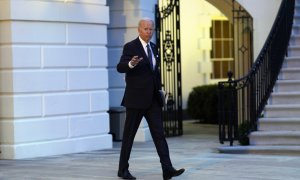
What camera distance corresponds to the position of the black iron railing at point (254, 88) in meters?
12.7

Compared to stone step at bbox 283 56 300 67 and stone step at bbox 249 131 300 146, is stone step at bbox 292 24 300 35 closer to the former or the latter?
stone step at bbox 283 56 300 67

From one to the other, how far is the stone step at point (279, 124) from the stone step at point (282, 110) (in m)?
0.19

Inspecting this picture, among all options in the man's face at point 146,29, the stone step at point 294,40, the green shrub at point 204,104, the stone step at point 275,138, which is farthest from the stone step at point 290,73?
the green shrub at point 204,104

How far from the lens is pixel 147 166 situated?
1080 cm

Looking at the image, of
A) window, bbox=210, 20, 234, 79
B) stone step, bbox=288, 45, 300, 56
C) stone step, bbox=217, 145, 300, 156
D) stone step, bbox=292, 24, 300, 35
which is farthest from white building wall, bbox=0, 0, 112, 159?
window, bbox=210, 20, 234, 79

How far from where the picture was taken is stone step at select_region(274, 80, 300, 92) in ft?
44.1

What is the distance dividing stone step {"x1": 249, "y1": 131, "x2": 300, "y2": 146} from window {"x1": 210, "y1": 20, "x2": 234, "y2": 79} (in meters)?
10.3

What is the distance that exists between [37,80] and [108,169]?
2.20 m

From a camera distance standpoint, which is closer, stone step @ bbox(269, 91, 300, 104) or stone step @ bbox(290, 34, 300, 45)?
stone step @ bbox(269, 91, 300, 104)

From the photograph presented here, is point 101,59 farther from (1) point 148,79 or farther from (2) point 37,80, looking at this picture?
(1) point 148,79

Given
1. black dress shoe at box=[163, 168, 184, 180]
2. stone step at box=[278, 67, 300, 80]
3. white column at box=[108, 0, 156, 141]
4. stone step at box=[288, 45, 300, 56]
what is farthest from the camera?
stone step at box=[288, 45, 300, 56]

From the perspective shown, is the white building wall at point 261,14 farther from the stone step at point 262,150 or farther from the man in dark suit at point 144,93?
the man in dark suit at point 144,93

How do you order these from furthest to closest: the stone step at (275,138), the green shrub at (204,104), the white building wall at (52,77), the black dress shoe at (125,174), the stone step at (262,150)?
1. the green shrub at (204,104)
2. the stone step at (275,138)
3. the white building wall at (52,77)
4. the stone step at (262,150)
5. the black dress shoe at (125,174)

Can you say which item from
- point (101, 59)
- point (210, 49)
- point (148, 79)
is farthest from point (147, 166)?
point (210, 49)
